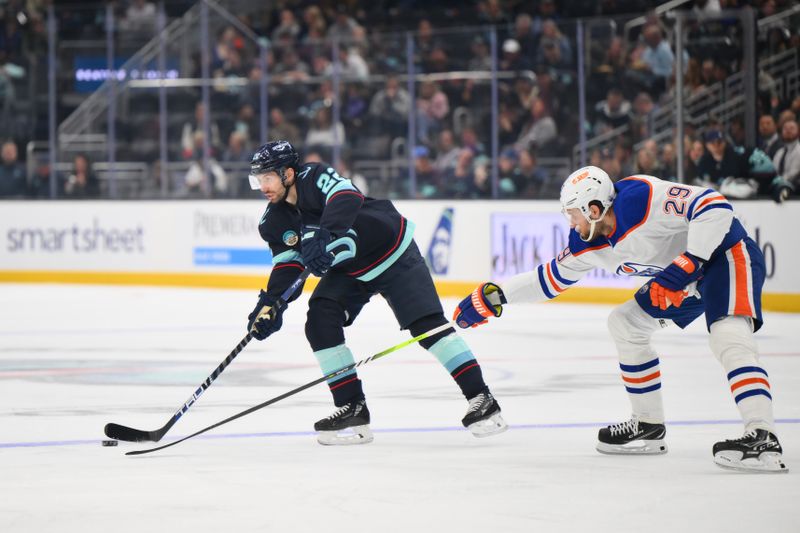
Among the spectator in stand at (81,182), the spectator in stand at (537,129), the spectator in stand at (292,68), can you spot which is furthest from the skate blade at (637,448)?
the spectator in stand at (81,182)

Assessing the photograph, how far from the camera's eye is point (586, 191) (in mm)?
4211

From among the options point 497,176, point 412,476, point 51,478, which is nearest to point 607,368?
point 412,476

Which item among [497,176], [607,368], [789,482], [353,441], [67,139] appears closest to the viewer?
[789,482]

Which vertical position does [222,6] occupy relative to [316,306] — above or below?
above

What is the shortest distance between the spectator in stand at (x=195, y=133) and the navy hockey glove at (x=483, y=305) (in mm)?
9004

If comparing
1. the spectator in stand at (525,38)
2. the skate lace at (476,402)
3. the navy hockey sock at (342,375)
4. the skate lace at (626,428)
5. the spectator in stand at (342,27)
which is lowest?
the skate lace at (626,428)

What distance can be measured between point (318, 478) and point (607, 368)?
125 inches

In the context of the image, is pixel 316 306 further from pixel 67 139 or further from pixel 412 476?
pixel 67 139

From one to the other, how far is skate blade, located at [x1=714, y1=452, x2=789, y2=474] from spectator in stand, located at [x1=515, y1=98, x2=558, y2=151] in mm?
7710

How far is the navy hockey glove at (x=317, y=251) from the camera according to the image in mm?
4613

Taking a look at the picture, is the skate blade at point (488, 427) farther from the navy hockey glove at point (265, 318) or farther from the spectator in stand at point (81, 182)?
the spectator in stand at point (81, 182)

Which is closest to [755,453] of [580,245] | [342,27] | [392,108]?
[580,245]

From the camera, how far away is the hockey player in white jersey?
4.05 metres

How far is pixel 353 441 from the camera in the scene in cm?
482
